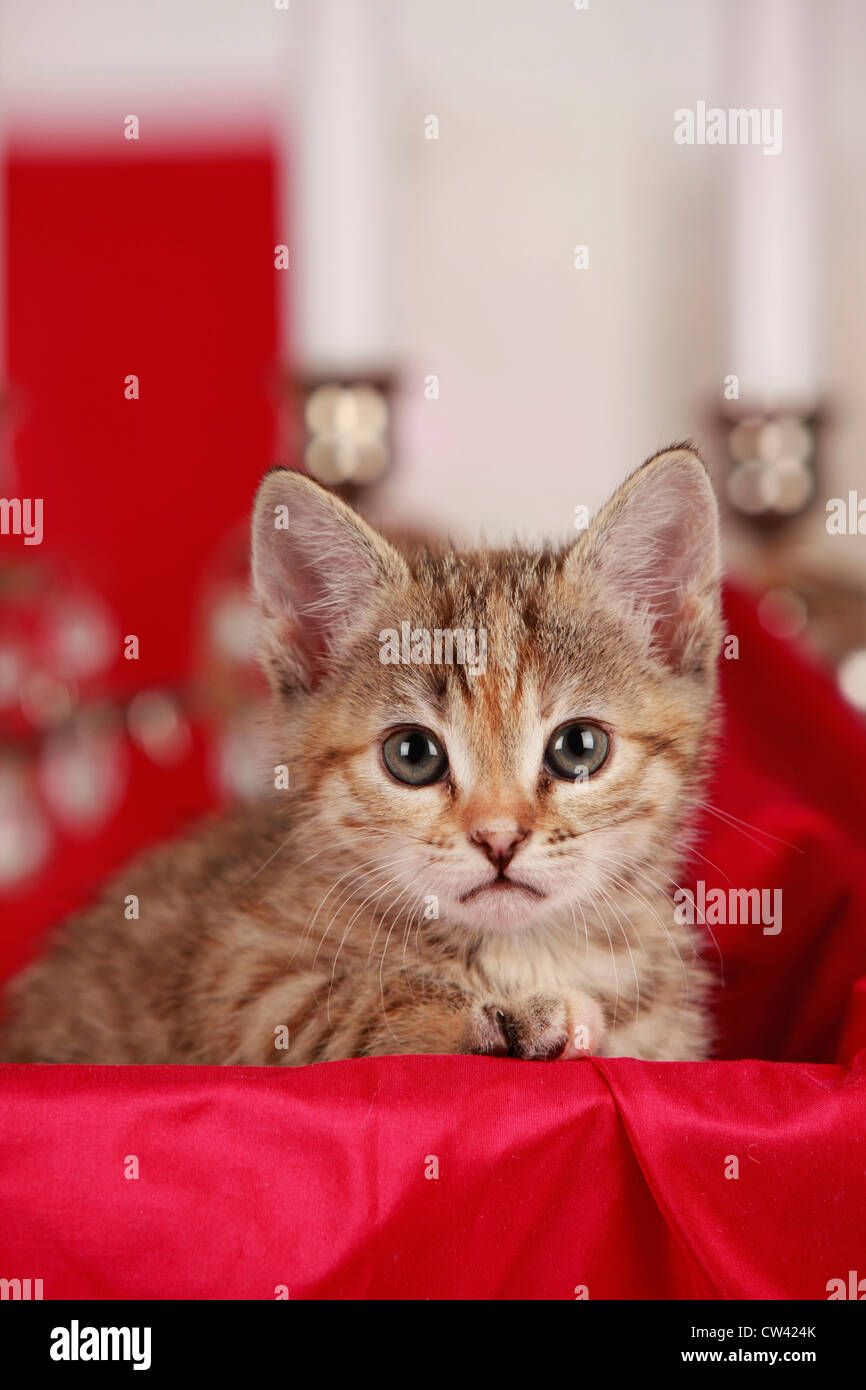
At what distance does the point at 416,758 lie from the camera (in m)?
0.83

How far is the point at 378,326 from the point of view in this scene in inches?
68.4

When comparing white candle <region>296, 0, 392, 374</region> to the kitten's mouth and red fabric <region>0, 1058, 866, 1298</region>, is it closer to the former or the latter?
the kitten's mouth

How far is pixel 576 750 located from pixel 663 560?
166 mm

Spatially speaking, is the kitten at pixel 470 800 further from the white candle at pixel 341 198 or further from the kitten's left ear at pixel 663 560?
the white candle at pixel 341 198

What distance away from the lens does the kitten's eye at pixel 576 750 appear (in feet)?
2.71

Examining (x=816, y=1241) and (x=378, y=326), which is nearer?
(x=816, y=1241)

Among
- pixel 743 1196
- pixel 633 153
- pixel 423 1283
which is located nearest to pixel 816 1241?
pixel 743 1196

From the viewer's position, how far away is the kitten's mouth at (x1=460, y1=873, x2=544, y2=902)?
0.78m

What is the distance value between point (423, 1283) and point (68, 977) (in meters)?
0.55

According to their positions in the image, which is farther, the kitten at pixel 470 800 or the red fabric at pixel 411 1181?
the kitten at pixel 470 800

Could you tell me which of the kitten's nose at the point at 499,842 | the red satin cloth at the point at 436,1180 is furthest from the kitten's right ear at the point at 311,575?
the red satin cloth at the point at 436,1180

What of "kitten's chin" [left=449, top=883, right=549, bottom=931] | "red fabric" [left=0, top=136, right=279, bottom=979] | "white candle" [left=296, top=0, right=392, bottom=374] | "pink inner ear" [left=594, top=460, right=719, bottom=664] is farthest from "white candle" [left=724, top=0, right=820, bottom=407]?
"red fabric" [left=0, top=136, right=279, bottom=979]

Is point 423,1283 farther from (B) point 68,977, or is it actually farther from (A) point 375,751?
(B) point 68,977

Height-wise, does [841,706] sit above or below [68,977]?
above
